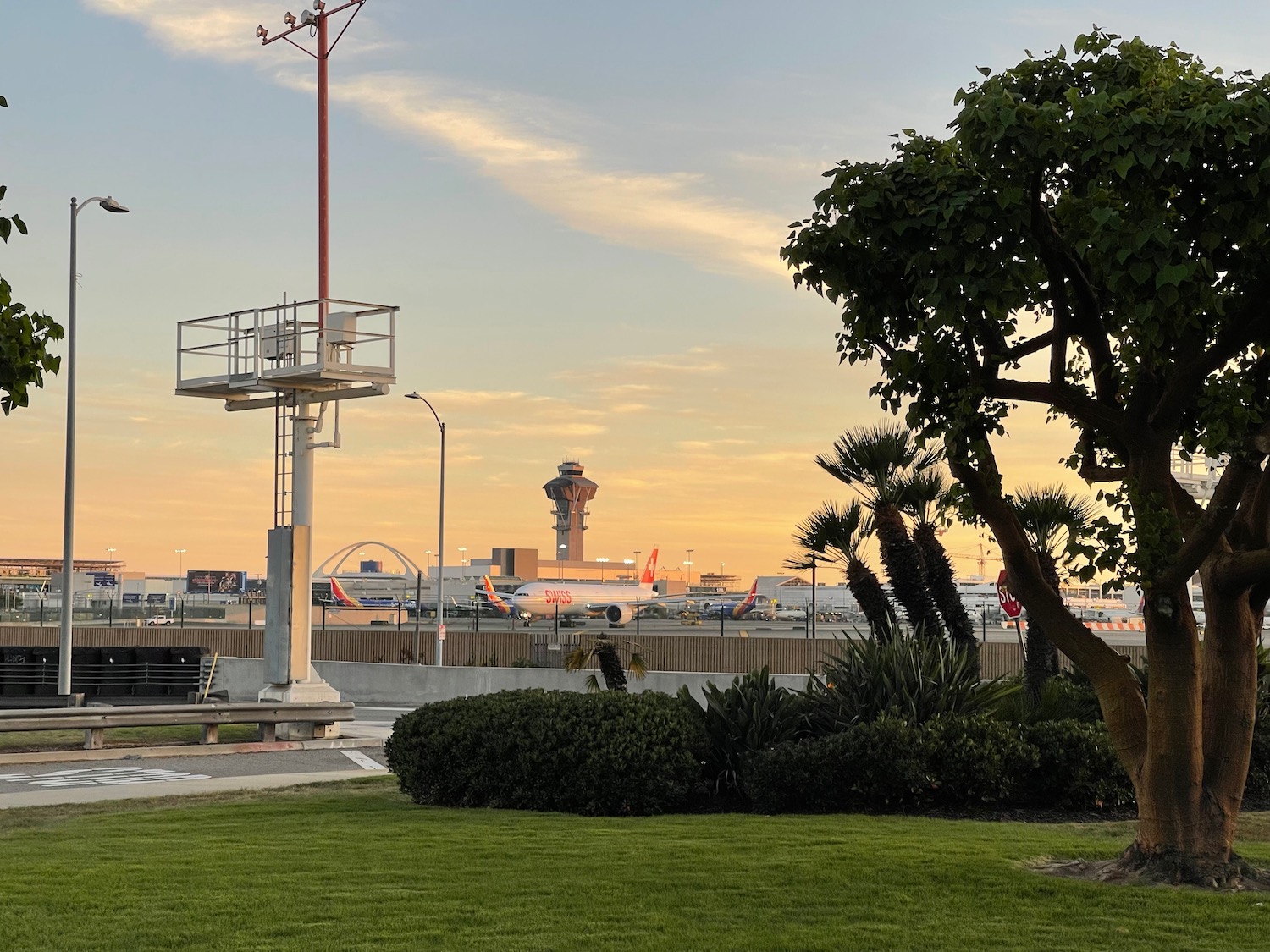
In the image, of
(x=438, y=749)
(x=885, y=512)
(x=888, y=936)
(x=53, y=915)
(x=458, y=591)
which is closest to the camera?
(x=888, y=936)

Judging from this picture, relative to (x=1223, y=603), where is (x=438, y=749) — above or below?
below

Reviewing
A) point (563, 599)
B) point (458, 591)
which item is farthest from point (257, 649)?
point (458, 591)

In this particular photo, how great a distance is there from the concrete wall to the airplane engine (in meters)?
41.5

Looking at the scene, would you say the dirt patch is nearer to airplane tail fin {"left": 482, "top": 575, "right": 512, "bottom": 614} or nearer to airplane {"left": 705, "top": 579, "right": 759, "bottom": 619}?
airplane {"left": 705, "top": 579, "right": 759, "bottom": 619}

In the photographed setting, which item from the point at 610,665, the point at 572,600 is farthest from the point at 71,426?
the point at 572,600

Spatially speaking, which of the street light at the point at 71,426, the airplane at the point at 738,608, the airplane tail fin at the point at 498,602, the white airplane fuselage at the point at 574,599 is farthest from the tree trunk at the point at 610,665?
the airplane tail fin at the point at 498,602

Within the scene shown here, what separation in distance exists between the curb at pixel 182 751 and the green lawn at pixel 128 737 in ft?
1.72

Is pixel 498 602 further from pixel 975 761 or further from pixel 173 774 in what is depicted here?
pixel 975 761

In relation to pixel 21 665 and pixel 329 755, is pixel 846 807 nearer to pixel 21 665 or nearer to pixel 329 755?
pixel 329 755

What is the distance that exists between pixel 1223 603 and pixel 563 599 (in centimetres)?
8013

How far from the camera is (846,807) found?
12.7m

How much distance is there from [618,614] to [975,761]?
67890 mm

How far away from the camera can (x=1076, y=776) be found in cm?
1300

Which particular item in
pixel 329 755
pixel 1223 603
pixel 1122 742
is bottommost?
pixel 329 755
